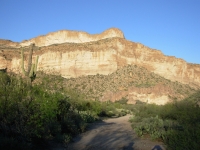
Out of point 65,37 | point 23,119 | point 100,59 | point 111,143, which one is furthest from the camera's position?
point 65,37

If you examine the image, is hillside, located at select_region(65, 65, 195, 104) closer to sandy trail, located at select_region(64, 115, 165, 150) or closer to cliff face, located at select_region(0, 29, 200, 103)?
cliff face, located at select_region(0, 29, 200, 103)

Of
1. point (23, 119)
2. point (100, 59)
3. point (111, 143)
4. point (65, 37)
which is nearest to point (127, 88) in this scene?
point (100, 59)

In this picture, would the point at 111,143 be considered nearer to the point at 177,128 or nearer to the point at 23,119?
the point at 177,128

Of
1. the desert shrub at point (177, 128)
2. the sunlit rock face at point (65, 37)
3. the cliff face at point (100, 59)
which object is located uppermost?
the sunlit rock face at point (65, 37)

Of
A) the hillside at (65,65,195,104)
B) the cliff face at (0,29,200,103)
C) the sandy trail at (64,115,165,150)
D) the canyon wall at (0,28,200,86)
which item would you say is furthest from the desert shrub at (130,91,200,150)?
the cliff face at (0,29,200,103)

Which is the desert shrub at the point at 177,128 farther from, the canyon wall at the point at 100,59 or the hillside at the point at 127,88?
the canyon wall at the point at 100,59

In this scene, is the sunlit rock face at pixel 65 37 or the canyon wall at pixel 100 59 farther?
the sunlit rock face at pixel 65 37

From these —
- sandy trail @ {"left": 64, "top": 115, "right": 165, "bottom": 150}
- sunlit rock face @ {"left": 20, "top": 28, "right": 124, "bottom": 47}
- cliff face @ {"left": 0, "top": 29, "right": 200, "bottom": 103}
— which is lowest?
sandy trail @ {"left": 64, "top": 115, "right": 165, "bottom": 150}

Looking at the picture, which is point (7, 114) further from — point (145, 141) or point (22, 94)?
point (145, 141)

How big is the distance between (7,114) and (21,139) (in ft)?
3.33

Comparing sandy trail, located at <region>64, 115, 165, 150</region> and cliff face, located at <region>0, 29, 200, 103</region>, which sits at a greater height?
cliff face, located at <region>0, 29, 200, 103</region>

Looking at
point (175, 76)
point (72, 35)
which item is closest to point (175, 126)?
point (175, 76)

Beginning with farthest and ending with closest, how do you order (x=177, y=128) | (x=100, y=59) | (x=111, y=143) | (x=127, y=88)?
(x=100, y=59) < (x=127, y=88) < (x=177, y=128) < (x=111, y=143)

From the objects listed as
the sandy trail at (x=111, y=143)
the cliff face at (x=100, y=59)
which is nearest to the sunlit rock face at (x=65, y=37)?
the cliff face at (x=100, y=59)
